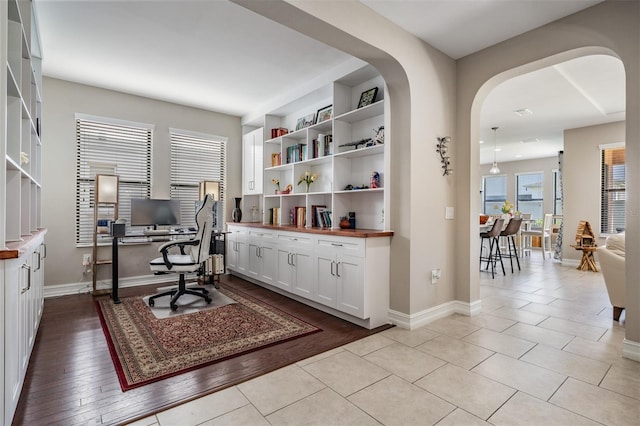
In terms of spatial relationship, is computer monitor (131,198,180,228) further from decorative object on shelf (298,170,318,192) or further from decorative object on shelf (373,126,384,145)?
decorative object on shelf (373,126,384,145)

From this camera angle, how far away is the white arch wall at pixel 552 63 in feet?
7.86

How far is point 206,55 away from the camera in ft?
11.5

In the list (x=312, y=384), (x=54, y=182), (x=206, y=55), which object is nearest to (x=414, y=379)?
(x=312, y=384)

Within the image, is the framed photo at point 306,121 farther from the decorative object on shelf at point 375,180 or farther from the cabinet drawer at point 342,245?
the cabinet drawer at point 342,245

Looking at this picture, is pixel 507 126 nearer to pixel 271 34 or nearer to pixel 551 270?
pixel 551 270

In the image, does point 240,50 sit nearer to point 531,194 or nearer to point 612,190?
point 612,190

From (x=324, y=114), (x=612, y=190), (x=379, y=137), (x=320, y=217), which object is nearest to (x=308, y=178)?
(x=320, y=217)

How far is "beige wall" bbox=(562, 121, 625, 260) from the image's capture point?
20.7ft

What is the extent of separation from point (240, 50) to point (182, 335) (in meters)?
2.82

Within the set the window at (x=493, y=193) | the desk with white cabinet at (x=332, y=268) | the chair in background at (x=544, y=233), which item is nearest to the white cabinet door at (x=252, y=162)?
the desk with white cabinet at (x=332, y=268)

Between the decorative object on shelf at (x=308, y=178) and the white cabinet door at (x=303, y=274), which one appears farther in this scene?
the decorative object on shelf at (x=308, y=178)

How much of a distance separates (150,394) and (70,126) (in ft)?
12.8

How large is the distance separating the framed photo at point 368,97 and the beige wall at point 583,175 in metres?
5.40

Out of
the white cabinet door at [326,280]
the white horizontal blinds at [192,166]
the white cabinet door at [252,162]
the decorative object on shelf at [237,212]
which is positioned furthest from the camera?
the decorative object on shelf at [237,212]
